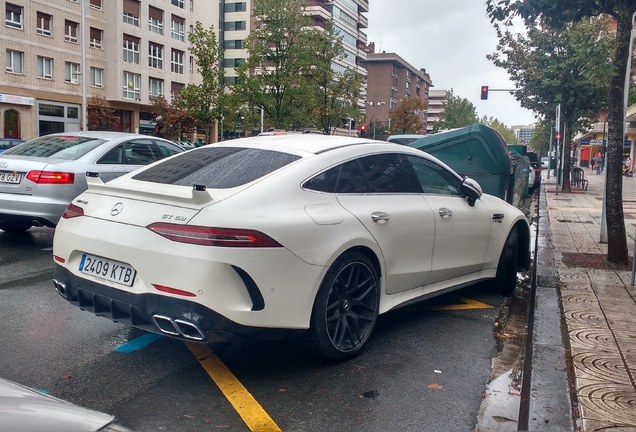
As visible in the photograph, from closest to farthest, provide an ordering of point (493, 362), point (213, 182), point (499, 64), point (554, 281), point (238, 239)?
point (238, 239) → point (213, 182) → point (493, 362) → point (554, 281) → point (499, 64)

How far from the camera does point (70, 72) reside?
42812 millimetres

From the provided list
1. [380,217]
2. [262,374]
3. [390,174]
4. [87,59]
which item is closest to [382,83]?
[87,59]

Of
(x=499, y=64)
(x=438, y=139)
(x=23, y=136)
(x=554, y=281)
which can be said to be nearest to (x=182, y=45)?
(x=23, y=136)

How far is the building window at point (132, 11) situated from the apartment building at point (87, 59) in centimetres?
7

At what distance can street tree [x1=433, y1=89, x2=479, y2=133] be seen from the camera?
316 ft

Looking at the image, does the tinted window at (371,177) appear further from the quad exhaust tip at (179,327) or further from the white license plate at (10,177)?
the white license plate at (10,177)

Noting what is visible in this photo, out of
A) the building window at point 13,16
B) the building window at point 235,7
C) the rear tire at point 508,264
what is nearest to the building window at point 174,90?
the building window at point 13,16

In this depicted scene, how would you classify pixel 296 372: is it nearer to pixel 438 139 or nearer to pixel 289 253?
pixel 289 253

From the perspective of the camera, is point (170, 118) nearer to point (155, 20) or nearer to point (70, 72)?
point (70, 72)

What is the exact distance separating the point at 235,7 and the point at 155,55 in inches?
1336

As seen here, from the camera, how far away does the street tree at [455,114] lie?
96.4m

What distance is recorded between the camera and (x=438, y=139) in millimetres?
10094

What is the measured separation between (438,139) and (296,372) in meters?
6.65

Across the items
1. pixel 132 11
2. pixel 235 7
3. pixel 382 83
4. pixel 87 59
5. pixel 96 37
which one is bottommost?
pixel 87 59
